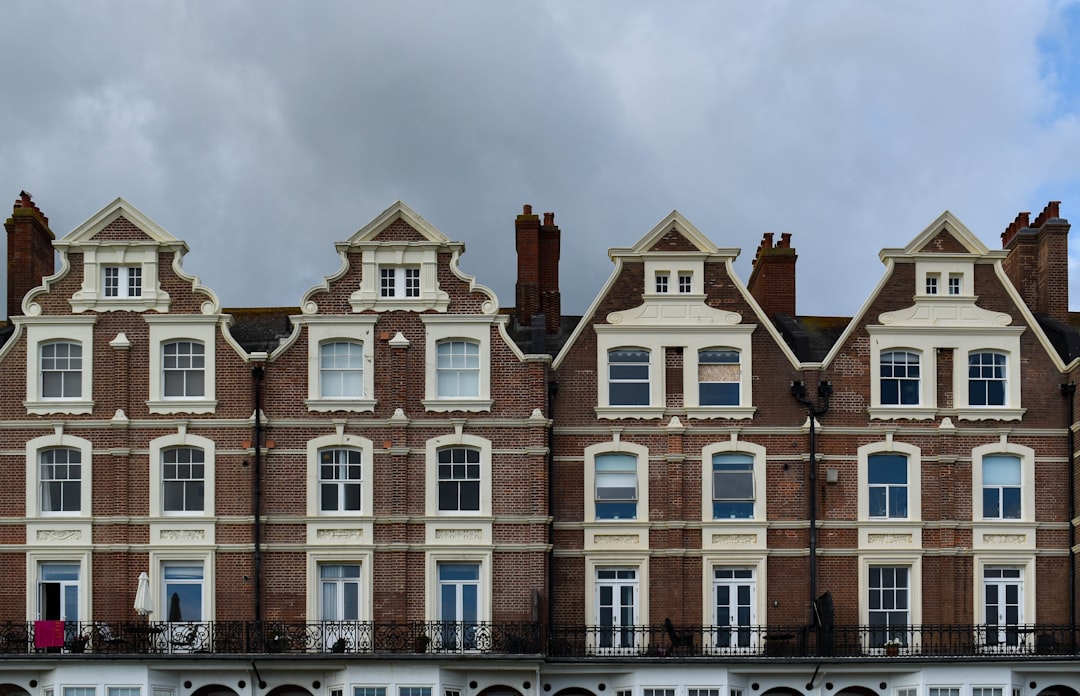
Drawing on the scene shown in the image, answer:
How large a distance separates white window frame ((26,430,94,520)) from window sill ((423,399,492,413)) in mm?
7882

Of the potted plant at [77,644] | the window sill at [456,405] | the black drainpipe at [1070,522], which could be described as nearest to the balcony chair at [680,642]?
the window sill at [456,405]

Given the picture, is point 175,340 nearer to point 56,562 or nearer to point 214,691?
point 56,562

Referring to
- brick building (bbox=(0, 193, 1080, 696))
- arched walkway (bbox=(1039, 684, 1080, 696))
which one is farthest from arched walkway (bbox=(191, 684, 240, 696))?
arched walkway (bbox=(1039, 684, 1080, 696))

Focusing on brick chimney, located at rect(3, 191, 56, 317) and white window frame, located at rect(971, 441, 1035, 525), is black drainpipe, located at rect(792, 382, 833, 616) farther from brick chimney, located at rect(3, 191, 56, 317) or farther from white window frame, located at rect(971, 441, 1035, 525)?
brick chimney, located at rect(3, 191, 56, 317)

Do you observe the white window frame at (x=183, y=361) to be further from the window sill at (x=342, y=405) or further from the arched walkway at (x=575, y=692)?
the arched walkway at (x=575, y=692)

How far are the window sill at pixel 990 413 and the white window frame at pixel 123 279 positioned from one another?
1951 centimetres

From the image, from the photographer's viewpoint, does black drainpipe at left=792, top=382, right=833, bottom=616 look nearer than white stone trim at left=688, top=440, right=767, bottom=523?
Yes

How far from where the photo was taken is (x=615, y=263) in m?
49.0

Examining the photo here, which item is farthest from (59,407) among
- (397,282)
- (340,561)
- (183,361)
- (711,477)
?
→ (711,477)

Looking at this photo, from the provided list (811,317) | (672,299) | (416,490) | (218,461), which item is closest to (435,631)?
(416,490)

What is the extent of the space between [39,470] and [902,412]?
66.1 feet

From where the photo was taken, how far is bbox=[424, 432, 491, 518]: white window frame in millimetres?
47375

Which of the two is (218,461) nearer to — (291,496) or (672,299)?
(291,496)

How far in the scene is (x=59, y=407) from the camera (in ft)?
156
